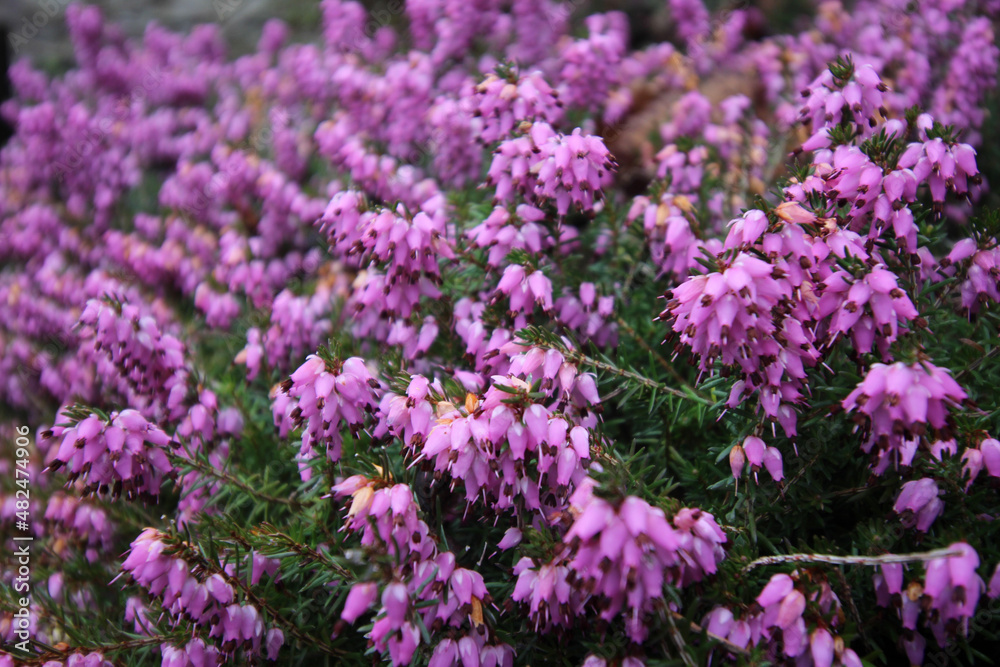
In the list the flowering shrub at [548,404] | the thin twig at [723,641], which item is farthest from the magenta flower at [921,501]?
the thin twig at [723,641]

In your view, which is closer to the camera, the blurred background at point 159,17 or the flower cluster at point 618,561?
the flower cluster at point 618,561

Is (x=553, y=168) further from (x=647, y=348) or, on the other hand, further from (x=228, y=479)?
(x=228, y=479)

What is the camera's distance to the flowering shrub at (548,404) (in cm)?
174

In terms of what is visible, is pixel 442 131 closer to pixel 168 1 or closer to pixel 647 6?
pixel 647 6

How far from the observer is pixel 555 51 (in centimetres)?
567

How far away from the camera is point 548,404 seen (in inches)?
87.1

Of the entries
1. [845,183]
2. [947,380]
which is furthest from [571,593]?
[845,183]

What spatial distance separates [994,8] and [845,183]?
3673 millimetres

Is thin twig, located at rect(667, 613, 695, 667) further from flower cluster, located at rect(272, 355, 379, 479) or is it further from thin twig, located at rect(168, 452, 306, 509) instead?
thin twig, located at rect(168, 452, 306, 509)

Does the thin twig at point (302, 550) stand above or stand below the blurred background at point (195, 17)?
above

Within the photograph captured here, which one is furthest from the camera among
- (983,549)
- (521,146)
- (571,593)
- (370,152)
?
(370,152)

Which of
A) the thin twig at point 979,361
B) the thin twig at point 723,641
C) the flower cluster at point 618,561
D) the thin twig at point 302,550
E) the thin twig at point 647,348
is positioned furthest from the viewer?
the thin twig at point 647,348

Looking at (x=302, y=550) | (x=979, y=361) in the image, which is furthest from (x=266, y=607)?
(x=979, y=361)

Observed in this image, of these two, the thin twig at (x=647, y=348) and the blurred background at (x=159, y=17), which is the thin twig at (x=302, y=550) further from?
the blurred background at (x=159, y=17)
